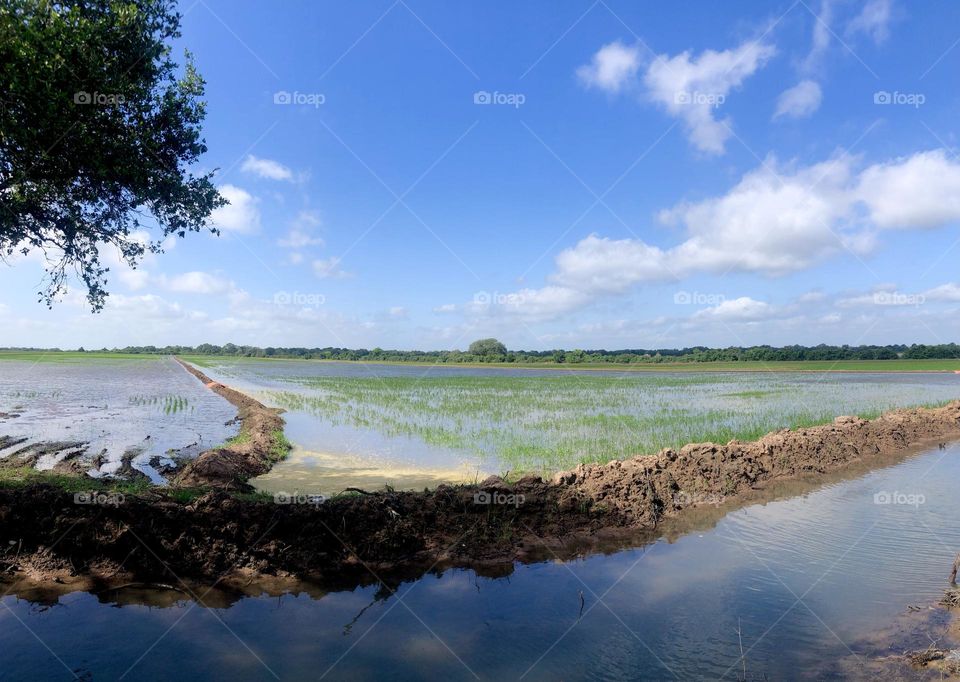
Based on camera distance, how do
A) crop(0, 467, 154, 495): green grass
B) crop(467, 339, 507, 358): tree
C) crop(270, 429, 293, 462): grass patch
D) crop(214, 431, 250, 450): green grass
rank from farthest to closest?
crop(467, 339, 507, 358): tree, crop(214, 431, 250, 450): green grass, crop(270, 429, 293, 462): grass patch, crop(0, 467, 154, 495): green grass

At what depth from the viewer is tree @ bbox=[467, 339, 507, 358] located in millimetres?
125394

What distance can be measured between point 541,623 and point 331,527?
3.46 meters

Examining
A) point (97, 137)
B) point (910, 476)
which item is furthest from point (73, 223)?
point (910, 476)

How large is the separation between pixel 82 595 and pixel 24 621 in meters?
0.64

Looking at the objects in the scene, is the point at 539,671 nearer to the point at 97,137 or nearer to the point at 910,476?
the point at 97,137

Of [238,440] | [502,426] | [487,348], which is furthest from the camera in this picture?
[487,348]

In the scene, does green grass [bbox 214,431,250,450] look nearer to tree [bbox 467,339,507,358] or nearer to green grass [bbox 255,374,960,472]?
green grass [bbox 255,374,960,472]

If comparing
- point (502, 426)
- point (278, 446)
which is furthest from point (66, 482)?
point (502, 426)

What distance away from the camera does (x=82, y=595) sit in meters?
6.54

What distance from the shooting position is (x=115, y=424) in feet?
66.7

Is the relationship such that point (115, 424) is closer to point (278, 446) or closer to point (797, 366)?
point (278, 446)

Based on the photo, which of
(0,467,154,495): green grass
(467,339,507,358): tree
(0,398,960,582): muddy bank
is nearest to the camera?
(0,398,960,582): muddy bank

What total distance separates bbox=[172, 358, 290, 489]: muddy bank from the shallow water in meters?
4.23

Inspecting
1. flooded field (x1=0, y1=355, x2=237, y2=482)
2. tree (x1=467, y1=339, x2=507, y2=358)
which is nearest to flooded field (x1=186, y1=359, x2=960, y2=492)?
flooded field (x1=0, y1=355, x2=237, y2=482)
